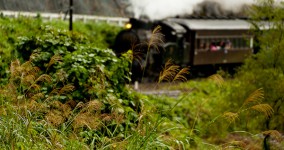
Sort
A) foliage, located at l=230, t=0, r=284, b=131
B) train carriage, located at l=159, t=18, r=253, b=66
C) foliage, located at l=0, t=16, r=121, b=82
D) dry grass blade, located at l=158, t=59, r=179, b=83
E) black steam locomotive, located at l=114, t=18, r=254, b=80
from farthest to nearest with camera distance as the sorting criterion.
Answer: train carriage, located at l=159, t=18, r=253, b=66, black steam locomotive, located at l=114, t=18, r=254, b=80, foliage, located at l=230, t=0, r=284, b=131, foliage, located at l=0, t=16, r=121, b=82, dry grass blade, located at l=158, t=59, r=179, b=83

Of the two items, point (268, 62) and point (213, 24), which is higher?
point (268, 62)

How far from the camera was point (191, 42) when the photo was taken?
76.0 feet

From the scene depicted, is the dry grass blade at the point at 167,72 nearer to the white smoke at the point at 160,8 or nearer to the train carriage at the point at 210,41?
the train carriage at the point at 210,41

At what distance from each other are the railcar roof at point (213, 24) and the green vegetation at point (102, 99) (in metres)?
5.95

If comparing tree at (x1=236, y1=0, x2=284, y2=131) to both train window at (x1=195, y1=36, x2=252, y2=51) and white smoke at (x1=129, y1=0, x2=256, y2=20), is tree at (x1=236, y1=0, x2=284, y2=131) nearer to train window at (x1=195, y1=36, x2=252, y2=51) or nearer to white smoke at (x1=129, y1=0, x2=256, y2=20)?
white smoke at (x1=129, y1=0, x2=256, y2=20)

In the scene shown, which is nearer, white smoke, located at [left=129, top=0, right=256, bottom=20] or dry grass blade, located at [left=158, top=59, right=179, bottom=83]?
dry grass blade, located at [left=158, top=59, right=179, bottom=83]

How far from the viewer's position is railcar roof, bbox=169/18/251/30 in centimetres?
2353

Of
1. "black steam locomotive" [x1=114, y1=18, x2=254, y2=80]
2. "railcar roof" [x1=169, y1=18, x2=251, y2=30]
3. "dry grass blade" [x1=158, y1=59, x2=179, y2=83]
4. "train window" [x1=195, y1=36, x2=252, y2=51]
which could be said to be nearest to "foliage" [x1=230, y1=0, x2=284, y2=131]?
"dry grass blade" [x1=158, y1=59, x2=179, y2=83]

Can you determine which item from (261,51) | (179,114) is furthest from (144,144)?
(179,114)

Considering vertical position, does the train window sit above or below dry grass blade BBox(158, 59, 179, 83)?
below

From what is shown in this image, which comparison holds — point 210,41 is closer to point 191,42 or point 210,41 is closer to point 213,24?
point 213,24

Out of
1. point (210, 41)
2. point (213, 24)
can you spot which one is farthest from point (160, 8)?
point (210, 41)

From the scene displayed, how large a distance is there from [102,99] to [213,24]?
51.9ft

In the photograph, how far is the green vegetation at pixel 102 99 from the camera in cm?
692
